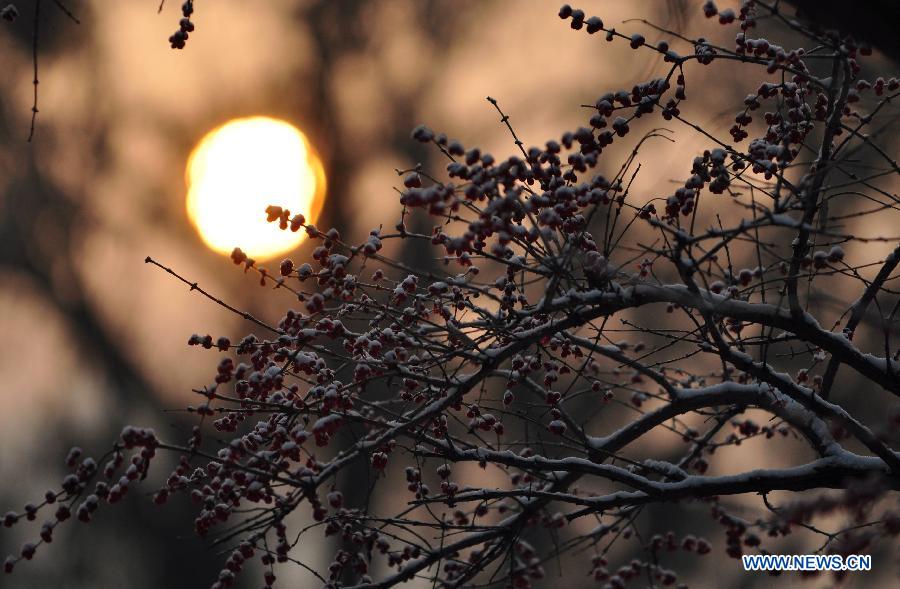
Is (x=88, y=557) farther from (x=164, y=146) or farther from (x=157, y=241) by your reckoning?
(x=164, y=146)

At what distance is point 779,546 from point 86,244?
27.6 ft

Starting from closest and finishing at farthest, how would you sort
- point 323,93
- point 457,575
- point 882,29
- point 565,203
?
point 882,29 < point 565,203 < point 457,575 < point 323,93

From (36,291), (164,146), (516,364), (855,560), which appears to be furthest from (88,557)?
(855,560)

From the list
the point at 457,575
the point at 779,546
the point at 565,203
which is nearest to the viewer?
the point at 565,203

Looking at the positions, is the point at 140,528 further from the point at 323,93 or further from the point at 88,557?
the point at 323,93

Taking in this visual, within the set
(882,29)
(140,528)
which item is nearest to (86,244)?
(140,528)

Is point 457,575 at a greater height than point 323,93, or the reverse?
point 323,93

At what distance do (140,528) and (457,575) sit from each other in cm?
740

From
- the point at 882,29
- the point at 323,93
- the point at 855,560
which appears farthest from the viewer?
the point at 323,93

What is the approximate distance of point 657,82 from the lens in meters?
3.88

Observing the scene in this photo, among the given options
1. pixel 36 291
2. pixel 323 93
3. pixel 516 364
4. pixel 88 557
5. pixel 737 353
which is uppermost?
pixel 323 93

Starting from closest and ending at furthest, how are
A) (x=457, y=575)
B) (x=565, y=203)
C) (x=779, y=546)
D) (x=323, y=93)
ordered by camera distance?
(x=565, y=203) → (x=457, y=575) → (x=779, y=546) → (x=323, y=93)

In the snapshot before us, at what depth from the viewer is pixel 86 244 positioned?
1138 centimetres

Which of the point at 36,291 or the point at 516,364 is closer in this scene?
the point at 516,364
